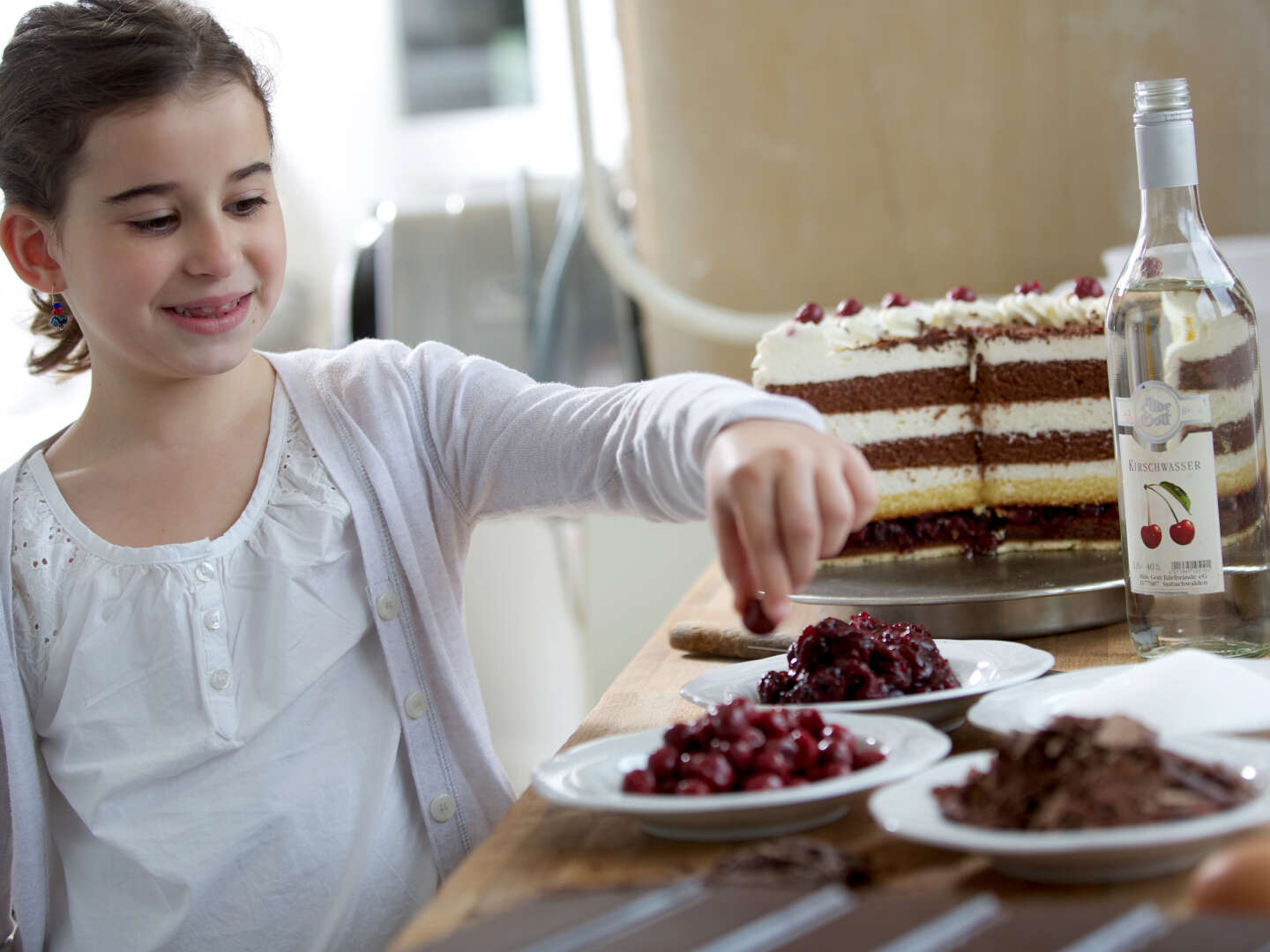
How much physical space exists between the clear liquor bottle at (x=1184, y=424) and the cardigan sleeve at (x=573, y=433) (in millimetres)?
289

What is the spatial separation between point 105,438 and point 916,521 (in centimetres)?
95

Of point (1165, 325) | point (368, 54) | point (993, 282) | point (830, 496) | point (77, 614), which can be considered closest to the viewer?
point (830, 496)

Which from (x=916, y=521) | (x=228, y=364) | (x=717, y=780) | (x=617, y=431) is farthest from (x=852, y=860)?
(x=916, y=521)

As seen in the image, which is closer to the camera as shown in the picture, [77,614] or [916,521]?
[77,614]

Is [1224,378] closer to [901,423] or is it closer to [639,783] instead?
[639,783]

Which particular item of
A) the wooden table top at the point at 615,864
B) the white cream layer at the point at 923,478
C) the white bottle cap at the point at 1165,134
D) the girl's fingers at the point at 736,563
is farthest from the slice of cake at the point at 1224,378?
the white cream layer at the point at 923,478

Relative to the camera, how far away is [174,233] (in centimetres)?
118

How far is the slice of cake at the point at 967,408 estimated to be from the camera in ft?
5.31

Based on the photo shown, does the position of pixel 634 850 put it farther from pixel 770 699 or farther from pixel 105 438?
pixel 105 438

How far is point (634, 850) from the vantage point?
2.34ft

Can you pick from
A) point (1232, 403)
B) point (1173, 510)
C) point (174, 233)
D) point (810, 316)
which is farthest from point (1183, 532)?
point (174, 233)

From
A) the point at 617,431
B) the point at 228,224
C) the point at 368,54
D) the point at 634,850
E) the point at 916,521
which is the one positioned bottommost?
the point at 916,521

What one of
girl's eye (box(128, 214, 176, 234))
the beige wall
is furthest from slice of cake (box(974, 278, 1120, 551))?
girl's eye (box(128, 214, 176, 234))

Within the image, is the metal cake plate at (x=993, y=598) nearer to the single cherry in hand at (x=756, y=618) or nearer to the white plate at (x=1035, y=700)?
the white plate at (x=1035, y=700)
